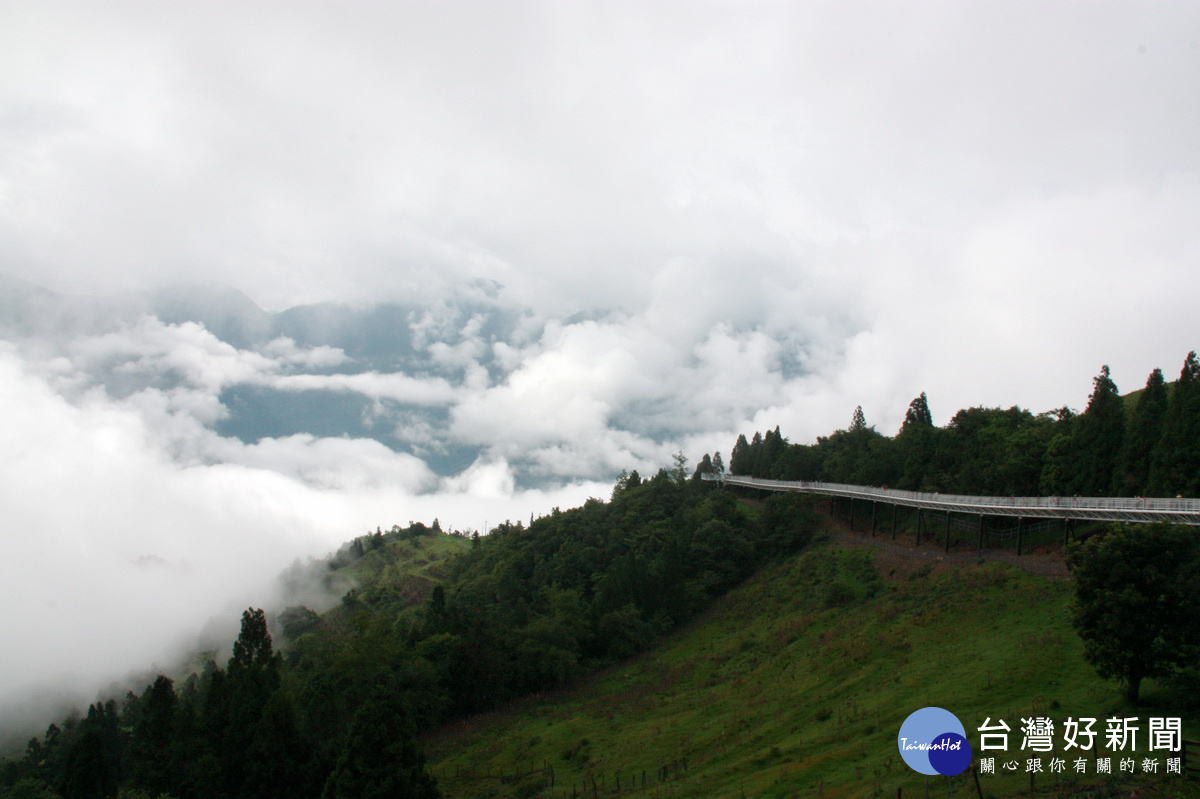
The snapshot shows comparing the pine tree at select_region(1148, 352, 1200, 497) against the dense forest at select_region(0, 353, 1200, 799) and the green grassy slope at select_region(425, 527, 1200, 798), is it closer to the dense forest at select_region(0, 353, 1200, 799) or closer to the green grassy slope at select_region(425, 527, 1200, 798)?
the dense forest at select_region(0, 353, 1200, 799)

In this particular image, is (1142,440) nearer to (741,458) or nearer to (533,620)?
(533,620)

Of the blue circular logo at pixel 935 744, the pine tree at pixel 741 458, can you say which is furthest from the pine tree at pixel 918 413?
the blue circular logo at pixel 935 744

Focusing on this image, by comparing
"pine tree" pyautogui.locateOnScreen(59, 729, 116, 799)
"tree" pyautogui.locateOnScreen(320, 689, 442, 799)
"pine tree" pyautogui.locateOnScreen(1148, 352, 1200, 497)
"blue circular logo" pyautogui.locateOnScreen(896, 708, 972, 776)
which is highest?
"pine tree" pyautogui.locateOnScreen(1148, 352, 1200, 497)

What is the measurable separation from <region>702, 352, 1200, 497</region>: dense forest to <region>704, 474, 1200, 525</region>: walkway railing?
3423mm

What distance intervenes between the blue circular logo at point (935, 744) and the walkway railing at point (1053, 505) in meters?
34.2

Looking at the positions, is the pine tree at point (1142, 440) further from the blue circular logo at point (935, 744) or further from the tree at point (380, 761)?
the tree at point (380, 761)

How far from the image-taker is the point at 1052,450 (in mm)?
59281

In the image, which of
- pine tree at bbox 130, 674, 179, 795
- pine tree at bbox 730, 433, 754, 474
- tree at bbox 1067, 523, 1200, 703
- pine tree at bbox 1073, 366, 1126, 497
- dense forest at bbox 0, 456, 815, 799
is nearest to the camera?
tree at bbox 1067, 523, 1200, 703

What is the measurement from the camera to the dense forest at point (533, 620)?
140ft

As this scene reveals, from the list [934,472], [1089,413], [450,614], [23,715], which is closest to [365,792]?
[450,614]

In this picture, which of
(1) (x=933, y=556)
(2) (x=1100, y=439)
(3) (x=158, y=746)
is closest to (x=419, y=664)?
(3) (x=158, y=746)

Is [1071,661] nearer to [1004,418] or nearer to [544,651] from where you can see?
[544,651]

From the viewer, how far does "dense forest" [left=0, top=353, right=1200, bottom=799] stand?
140 feet

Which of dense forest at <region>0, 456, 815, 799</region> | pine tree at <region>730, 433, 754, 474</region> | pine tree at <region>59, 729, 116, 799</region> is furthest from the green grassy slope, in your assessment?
pine tree at <region>730, 433, 754, 474</region>
